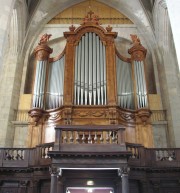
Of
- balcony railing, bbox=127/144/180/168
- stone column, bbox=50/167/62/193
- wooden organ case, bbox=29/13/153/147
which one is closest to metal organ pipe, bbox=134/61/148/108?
wooden organ case, bbox=29/13/153/147

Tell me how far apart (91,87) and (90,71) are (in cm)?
84

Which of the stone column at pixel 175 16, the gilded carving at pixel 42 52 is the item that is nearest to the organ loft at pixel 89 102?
the gilded carving at pixel 42 52

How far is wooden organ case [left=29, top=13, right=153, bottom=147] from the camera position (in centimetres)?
1115

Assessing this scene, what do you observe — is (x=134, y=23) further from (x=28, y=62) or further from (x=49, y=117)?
(x=49, y=117)

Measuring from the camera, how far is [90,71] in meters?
12.2

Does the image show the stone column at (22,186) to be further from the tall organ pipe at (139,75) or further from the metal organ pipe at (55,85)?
the tall organ pipe at (139,75)

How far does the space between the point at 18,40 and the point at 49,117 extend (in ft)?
15.7

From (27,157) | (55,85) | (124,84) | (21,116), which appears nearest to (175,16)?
(124,84)

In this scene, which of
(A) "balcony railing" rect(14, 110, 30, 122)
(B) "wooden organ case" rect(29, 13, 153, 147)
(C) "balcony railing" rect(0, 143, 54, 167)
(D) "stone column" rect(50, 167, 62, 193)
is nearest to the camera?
(D) "stone column" rect(50, 167, 62, 193)

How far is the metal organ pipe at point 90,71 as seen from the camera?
1148cm

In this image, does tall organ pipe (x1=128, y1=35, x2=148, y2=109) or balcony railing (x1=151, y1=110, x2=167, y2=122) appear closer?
tall organ pipe (x1=128, y1=35, x2=148, y2=109)

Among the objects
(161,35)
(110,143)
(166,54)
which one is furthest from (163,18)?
(110,143)

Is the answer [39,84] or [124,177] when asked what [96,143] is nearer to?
[124,177]

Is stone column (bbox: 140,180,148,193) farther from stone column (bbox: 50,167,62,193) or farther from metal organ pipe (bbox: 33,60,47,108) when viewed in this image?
metal organ pipe (bbox: 33,60,47,108)
